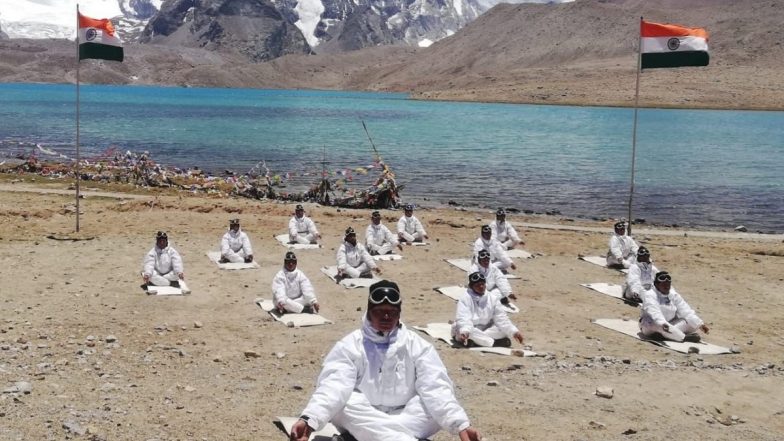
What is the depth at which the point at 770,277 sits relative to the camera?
17.5 metres

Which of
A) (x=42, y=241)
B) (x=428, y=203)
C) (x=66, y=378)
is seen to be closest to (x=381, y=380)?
(x=66, y=378)

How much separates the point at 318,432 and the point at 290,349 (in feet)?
13.1

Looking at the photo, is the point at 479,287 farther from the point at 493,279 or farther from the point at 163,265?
the point at 163,265

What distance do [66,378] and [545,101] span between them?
14624 centimetres

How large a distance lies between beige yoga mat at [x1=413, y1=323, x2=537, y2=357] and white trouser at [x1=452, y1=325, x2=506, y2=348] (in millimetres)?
116

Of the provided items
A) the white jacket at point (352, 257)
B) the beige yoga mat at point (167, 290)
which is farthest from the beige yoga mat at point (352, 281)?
the beige yoga mat at point (167, 290)

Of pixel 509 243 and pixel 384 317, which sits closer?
pixel 384 317

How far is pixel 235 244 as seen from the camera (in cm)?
1675

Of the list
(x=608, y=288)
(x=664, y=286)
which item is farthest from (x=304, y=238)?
(x=664, y=286)

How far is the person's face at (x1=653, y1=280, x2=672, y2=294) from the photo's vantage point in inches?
489

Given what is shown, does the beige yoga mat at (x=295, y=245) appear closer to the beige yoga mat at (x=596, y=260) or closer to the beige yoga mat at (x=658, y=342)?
the beige yoga mat at (x=596, y=260)

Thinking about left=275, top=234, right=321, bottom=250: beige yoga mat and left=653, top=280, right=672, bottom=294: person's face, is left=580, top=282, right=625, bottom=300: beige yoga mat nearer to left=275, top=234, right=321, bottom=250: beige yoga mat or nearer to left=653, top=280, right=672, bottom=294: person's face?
left=653, top=280, right=672, bottom=294: person's face

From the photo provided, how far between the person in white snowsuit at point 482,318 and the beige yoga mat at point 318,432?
3.88m

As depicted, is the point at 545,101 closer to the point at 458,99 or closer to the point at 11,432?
the point at 458,99
